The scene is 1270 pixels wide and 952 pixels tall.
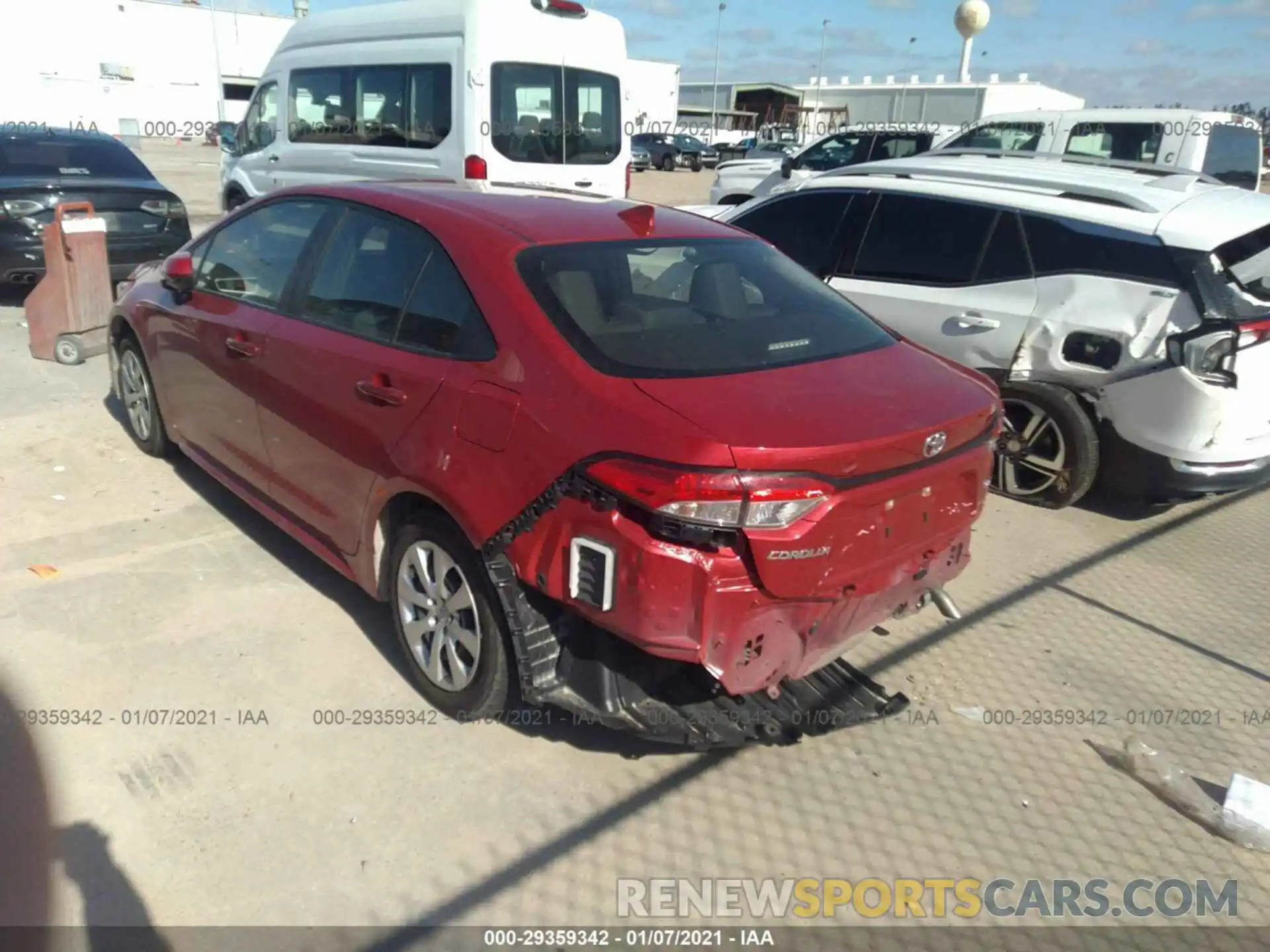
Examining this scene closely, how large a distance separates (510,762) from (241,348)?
2075 mm

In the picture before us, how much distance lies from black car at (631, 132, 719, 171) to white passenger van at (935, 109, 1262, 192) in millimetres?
25014

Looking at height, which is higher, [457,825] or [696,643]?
[696,643]

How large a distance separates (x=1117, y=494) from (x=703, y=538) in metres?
3.68

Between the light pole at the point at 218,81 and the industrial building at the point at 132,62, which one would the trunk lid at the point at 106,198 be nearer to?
the industrial building at the point at 132,62

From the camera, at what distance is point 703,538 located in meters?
2.41

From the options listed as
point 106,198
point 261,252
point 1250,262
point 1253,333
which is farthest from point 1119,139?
point 106,198

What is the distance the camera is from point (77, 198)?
8.38 metres

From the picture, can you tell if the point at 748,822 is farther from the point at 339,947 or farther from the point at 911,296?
the point at 911,296

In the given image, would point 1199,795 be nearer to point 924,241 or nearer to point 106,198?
point 924,241

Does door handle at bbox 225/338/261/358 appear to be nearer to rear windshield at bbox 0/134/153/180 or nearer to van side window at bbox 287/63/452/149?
van side window at bbox 287/63/452/149

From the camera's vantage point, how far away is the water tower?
4184cm

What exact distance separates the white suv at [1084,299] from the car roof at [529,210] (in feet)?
6.87

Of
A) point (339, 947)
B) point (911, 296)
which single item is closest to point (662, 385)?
point (339, 947)

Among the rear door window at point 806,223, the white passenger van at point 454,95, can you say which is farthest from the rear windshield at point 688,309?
the white passenger van at point 454,95
